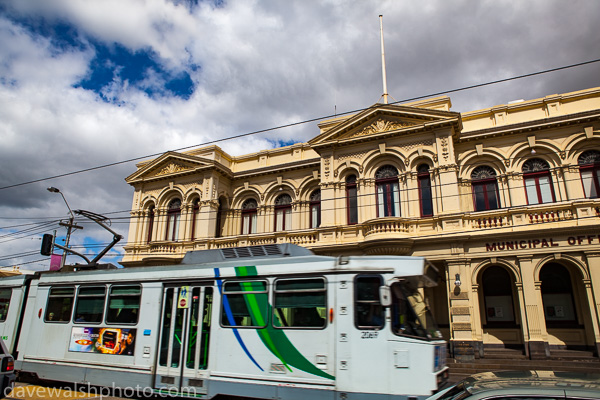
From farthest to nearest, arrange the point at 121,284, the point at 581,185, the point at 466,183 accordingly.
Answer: the point at 466,183
the point at 581,185
the point at 121,284

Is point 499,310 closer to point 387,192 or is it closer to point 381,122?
point 387,192

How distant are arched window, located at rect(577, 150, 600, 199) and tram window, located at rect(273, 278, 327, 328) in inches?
576

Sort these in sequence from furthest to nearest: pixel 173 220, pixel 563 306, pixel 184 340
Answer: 1. pixel 173 220
2. pixel 563 306
3. pixel 184 340

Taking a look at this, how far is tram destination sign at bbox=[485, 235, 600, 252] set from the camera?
50.4 ft

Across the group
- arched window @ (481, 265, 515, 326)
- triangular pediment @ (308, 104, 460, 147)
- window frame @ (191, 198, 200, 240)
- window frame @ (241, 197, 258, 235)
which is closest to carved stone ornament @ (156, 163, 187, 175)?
window frame @ (191, 198, 200, 240)

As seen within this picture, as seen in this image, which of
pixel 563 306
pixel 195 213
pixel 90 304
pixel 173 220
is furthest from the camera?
pixel 173 220

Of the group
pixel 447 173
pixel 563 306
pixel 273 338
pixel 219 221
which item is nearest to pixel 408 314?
pixel 273 338

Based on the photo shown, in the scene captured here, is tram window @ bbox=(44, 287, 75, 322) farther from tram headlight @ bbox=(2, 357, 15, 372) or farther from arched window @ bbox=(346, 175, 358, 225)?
arched window @ bbox=(346, 175, 358, 225)

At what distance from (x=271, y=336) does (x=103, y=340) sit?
4.59 metres

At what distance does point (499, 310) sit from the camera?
17.3m

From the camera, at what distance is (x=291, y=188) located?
75.8ft

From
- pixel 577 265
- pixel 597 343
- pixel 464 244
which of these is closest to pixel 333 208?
pixel 464 244

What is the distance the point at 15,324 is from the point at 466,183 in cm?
1819

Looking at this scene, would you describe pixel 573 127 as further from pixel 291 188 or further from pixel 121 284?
pixel 121 284
